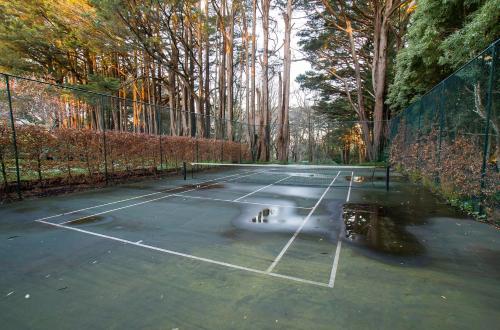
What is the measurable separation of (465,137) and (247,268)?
5115 mm

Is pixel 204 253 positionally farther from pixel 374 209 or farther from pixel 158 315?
pixel 374 209

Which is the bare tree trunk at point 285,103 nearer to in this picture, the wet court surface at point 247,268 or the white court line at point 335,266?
the wet court surface at point 247,268

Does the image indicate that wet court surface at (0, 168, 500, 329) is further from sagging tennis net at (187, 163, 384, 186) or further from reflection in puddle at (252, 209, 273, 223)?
sagging tennis net at (187, 163, 384, 186)

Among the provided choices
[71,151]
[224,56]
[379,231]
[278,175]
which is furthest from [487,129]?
[224,56]

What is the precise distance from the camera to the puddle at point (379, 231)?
2912mm

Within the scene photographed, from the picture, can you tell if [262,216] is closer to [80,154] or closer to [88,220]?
[88,220]

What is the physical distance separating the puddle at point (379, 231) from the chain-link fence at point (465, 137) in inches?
54.1

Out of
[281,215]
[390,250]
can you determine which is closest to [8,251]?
[281,215]

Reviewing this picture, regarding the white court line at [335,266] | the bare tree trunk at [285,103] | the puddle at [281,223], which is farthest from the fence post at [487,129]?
the bare tree trunk at [285,103]

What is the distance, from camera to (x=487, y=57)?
15.4 ft

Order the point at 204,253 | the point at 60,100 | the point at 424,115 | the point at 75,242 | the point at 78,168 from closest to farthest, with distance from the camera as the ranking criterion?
the point at 204,253 → the point at 75,242 → the point at 78,168 → the point at 424,115 → the point at 60,100

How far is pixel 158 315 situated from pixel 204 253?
3.46 ft

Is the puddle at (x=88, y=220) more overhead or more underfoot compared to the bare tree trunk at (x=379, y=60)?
more underfoot

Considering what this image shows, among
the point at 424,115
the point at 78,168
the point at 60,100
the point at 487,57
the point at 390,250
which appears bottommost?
the point at 390,250
